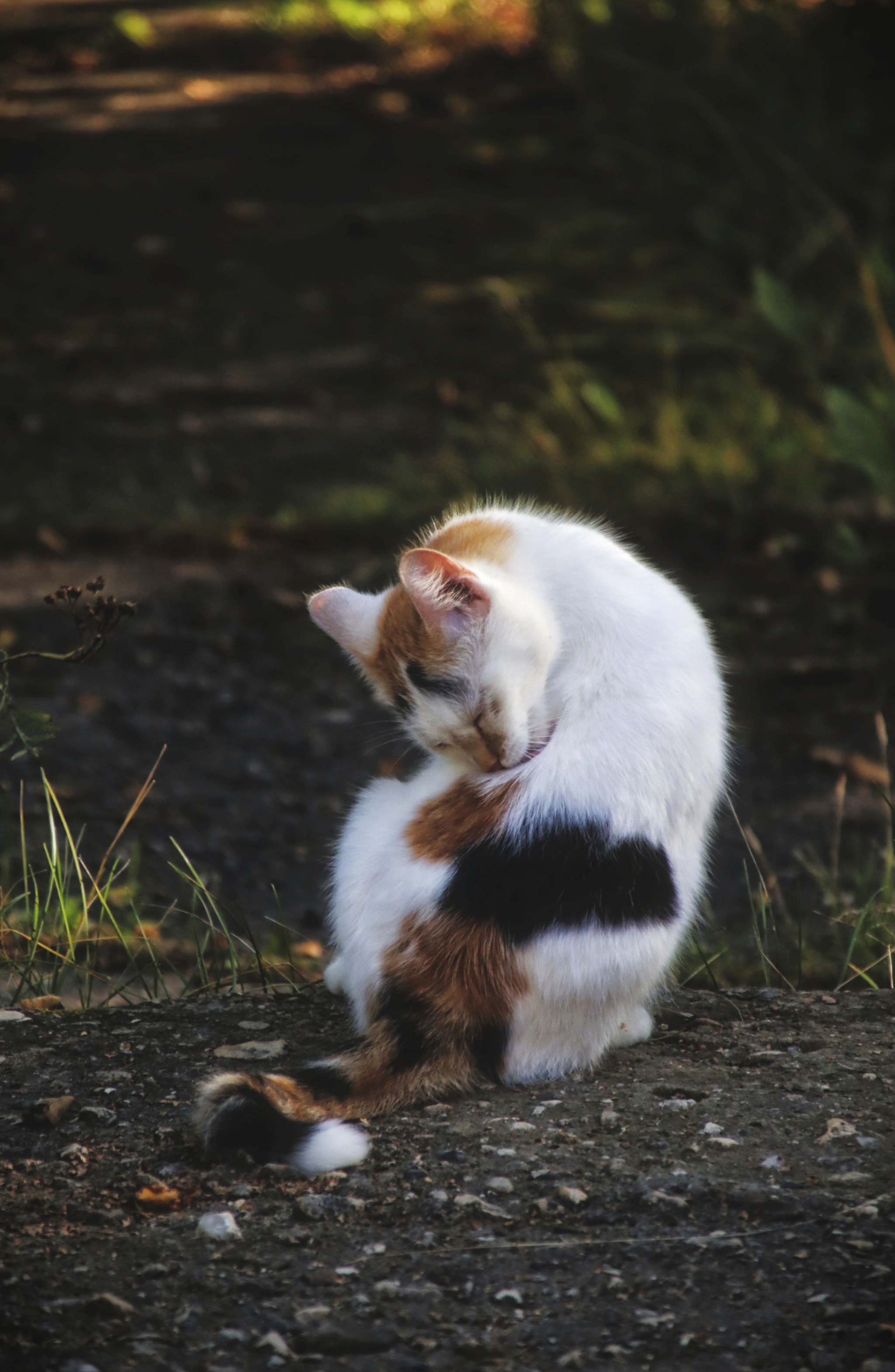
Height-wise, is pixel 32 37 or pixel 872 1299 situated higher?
pixel 32 37

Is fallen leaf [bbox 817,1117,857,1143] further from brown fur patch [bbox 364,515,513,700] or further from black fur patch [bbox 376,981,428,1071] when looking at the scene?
brown fur patch [bbox 364,515,513,700]

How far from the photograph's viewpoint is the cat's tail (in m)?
2.33

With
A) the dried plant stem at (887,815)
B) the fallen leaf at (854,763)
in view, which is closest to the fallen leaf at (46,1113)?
the dried plant stem at (887,815)

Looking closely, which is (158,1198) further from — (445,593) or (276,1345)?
(445,593)

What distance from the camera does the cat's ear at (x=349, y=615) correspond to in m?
2.89

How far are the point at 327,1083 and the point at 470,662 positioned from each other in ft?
2.76

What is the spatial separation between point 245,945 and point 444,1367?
1.83m

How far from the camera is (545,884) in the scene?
2.37 metres

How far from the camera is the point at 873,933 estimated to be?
3461mm

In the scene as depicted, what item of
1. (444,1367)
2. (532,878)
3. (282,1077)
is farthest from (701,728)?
(444,1367)

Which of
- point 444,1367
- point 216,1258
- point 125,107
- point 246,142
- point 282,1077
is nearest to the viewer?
point 444,1367

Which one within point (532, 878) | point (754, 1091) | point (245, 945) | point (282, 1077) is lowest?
point (245, 945)

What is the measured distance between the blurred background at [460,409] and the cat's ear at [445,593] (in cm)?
85

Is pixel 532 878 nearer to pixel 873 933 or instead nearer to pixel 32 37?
pixel 873 933
